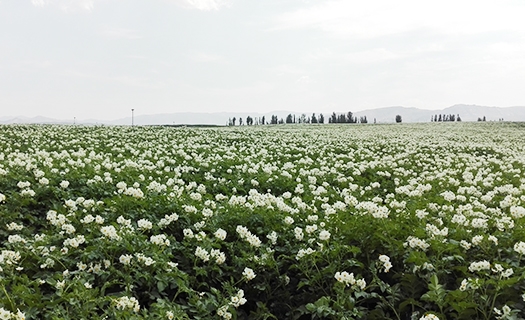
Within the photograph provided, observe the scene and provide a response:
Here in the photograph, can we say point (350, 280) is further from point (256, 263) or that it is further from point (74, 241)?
point (74, 241)

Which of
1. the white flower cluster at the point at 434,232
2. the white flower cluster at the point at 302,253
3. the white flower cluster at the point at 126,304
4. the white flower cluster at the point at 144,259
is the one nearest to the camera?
the white flower cluster at the point at 126,304

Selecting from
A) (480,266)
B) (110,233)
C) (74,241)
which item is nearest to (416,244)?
(480,266)

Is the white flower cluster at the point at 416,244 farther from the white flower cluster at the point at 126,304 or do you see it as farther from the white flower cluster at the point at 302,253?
the white flower cluster at the point at 126,304

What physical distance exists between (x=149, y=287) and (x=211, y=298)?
65cm

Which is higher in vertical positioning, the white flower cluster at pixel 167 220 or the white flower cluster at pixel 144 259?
the white flower cluster at pixel 167 220

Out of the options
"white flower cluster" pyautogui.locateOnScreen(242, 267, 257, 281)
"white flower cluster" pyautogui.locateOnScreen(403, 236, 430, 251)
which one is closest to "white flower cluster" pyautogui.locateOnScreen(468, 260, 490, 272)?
"white flower cluster" pyautogui.locateOnScreen(403, 236, 430, 251)

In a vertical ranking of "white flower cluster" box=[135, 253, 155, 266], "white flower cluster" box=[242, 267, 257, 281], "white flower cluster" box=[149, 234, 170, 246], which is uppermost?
"white flower cluster" box=[149, 234, 170, 246]

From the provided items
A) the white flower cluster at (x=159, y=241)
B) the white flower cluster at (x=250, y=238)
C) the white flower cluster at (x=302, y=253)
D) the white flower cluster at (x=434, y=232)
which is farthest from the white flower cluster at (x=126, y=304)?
the white flower cluster at (x=434, y=232)

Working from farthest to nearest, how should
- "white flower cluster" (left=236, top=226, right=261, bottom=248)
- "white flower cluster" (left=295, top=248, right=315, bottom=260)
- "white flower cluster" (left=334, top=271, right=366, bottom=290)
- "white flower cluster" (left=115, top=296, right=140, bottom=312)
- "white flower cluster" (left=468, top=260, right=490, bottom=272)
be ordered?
"white flower cluster" (left=236, top=226, right=261, bottom=248) < "white flower cluster" (left=295, top=248, right=315, bottom=260) < "white flower cluster" (left=334, top=271, right=366, bottom=290) < "white flower cluster" (left=468, top=260, right=490, bottom=272) < "white flower cluster" (left=115, top=296, right=140, bottom=312)

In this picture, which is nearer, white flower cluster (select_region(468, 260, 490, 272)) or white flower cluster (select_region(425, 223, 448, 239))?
white flower cluster (select_region(468, 260, 490, 272))

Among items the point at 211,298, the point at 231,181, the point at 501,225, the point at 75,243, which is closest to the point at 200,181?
the point at 231,181

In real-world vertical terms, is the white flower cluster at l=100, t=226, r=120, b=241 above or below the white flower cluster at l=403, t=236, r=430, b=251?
above

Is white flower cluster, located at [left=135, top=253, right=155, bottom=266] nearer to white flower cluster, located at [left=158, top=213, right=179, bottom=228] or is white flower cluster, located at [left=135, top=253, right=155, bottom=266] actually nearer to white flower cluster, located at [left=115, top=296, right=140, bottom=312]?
white flower cluster, located at [left=115, top=296, right=140, bottom=312]

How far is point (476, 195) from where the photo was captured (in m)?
8.15
